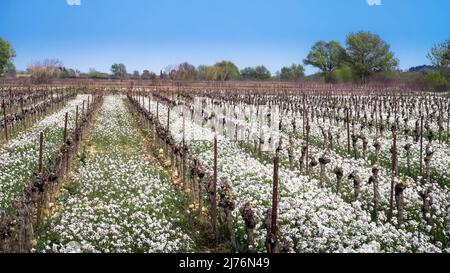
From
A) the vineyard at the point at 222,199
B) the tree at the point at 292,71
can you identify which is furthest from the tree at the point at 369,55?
the vineyard at the point at 222,199

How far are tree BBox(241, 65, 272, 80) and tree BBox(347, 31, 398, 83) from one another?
151 feet

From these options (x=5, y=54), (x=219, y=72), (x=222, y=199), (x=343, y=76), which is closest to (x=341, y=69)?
(x=343, y=76)

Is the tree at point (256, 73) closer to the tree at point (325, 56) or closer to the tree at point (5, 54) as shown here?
the tree at point (325, 56)

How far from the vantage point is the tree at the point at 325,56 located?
14624cm

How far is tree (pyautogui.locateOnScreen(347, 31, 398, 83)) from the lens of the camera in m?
123

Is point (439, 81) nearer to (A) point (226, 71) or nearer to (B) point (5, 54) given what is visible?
(B) point (5, 54)

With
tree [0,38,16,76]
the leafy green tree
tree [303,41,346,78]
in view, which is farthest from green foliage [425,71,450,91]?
tree [0,38,16,76]

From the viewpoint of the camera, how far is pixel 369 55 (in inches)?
4943

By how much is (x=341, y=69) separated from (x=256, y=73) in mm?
48487

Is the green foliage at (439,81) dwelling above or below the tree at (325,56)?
below

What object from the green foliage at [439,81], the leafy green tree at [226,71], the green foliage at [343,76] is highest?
the leafy green tree at [226,71]

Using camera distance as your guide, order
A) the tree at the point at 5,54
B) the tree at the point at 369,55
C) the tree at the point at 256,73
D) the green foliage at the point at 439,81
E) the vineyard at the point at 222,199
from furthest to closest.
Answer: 1. the tree at the point at 256,73
2. the tree at the point at 369,55
3. the tree at the point at 5,54
4. the green foliage at the point at 439,81
5. the vineyard at the point at 222,199
